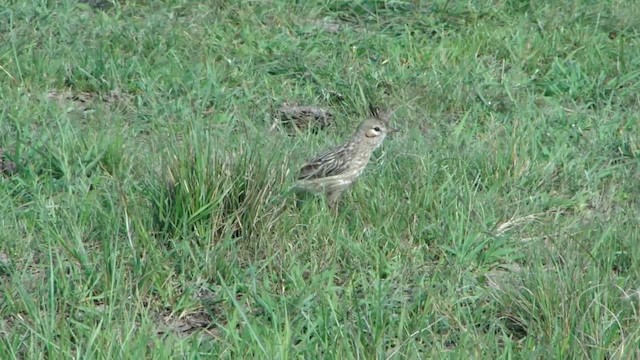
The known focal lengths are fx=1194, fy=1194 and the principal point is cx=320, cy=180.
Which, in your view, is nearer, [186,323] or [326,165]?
[186,323]

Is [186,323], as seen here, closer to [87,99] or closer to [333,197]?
[333,197]

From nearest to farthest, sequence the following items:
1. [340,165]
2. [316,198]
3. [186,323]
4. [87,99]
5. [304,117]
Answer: [186,323], [316,198], [340,165], [304,117], [87,99]

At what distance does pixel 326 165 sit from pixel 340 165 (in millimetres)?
89

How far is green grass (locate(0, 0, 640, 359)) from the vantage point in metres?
4.92

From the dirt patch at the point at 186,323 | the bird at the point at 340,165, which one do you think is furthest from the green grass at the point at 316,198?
the bird at the point at 340,165

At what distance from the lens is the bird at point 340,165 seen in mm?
6340

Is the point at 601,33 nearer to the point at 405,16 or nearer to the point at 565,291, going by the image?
the point at 405,16

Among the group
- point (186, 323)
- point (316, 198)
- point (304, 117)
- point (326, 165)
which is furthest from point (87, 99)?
point (186, 323)

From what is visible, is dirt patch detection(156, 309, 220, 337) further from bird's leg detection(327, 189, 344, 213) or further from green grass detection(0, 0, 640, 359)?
bird's leg detection(327, 189, 344, 213)

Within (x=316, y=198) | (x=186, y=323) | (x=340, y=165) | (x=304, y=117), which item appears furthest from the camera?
(x=304, y=117)

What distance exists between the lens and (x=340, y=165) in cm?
643

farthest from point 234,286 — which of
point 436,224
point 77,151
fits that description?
point 77,151

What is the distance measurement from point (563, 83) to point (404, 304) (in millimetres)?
3785

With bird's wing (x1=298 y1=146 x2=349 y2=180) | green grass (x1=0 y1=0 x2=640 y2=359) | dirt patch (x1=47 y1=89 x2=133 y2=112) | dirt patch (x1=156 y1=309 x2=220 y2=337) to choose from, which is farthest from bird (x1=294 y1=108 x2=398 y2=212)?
dirt patch (x1=47 y1=89 x2=133 y2=112)
